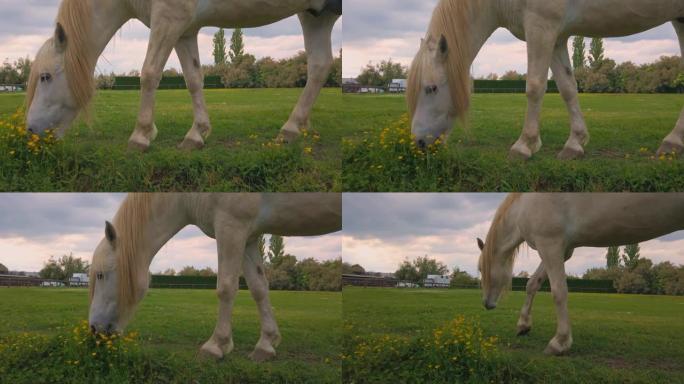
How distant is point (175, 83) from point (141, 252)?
1648 millimetres

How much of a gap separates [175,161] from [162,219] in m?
0.68

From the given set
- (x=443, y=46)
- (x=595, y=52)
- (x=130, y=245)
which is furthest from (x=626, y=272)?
(x=130, y=245)

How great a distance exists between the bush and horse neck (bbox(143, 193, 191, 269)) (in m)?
1.94

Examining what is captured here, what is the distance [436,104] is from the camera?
20.4 feet

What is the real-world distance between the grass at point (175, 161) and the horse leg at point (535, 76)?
62.0 inches

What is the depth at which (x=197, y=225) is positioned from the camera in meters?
6.48

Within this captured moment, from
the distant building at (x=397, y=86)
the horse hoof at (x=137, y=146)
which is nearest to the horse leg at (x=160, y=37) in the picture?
the horse hoof at (x=137, y=146)

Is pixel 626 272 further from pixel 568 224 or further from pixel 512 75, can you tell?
pixel 512 75

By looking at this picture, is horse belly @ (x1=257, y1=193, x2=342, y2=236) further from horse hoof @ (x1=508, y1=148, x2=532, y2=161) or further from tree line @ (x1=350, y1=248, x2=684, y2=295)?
horse hoof @ (x1=508, y1=148, x2=532, y2=161)

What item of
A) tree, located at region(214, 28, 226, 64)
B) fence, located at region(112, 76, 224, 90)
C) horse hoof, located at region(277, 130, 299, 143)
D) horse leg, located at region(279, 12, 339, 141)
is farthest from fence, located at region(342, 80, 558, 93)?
fence, located at region(112, 76, 224, 90)

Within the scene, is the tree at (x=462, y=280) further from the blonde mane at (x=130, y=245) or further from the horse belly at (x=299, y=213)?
the blonde mane at (x=130, y=245)

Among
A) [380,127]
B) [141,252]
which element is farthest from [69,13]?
[380,127]

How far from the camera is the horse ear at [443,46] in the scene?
6098 millimetres

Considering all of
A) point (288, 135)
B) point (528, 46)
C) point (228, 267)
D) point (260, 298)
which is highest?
point (528, 46)
